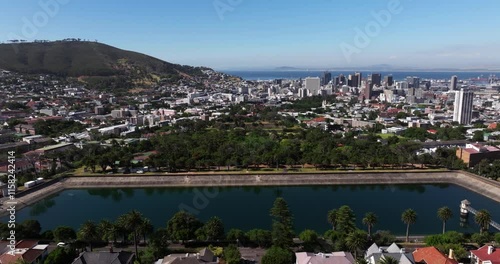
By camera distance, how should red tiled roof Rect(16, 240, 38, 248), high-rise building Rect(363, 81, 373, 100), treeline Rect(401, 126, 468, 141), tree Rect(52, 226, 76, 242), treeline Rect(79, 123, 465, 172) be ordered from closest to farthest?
red tiled roof Rect(16, 240, 38, 248)
tree Rect(52, 226, 76, 242)
treeline Rect(79, 123, 465, 172)
treeline Rect(401, 126, 468, 141)
high-rise building Rect(363, 81, 373, 100)

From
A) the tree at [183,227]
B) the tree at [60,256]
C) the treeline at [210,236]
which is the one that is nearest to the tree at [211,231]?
the treeline at [210,236]

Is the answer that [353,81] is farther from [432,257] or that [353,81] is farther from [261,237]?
[432,257]

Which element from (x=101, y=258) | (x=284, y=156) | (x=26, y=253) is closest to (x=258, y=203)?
(x=284, y=156)

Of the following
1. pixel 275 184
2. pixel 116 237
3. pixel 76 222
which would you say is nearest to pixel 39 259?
pixel 116 237

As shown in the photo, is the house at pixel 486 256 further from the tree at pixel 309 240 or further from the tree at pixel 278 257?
the tree at pixel 278 257

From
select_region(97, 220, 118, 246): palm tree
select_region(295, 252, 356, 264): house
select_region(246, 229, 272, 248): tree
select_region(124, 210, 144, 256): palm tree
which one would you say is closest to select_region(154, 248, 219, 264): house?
select_region(124, 210, 144, 256): palm tree

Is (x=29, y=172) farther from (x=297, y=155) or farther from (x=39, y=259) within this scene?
(x=297, y=155)

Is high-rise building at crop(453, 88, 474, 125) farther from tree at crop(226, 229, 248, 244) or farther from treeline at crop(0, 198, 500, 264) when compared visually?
tree at crop(226, 229, 248, 244)
